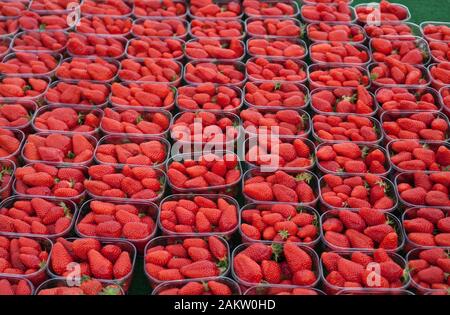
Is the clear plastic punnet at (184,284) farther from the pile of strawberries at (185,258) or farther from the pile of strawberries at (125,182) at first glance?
the pile of strawberries at (125,182)

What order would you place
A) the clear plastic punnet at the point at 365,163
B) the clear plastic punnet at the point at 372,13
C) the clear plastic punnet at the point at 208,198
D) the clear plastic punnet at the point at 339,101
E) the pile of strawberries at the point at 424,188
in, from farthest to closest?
the clear plastic punnet at the point at 372,13
the clear plastic punnet at the point at 339,101
the clear plastic punnet at the point at 365,163
the pile of strawberries at the point at 424,188
the clear plastic punnet at the point at 208,198

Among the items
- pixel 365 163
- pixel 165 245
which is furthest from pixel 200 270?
pixel 365 163

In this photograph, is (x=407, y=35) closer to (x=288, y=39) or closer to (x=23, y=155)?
(x=288, y=39)

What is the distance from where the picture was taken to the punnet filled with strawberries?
1826mm

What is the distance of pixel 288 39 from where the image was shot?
2.83m

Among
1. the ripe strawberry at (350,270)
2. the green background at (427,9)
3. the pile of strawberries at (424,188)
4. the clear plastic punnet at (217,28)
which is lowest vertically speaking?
the ripe strawberry at (350,270)

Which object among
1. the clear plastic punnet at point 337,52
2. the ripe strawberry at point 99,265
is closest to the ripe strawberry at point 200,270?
the ripe strawberry at point 99,265

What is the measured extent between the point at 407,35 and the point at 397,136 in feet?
2.67

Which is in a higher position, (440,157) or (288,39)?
(288,39)

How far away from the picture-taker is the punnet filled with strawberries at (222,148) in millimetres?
1826

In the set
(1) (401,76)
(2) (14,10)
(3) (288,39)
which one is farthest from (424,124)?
(2) (14,10)

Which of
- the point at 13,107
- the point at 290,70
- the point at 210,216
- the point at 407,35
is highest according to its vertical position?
the point at 407,35

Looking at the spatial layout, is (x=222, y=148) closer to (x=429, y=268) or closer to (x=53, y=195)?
(x=53, y=195)

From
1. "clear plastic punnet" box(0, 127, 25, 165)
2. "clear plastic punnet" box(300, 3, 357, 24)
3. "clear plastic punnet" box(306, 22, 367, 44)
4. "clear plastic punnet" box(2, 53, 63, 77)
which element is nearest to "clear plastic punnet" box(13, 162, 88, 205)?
"clear plastic punnet" box(0, 127, 25, 165)
